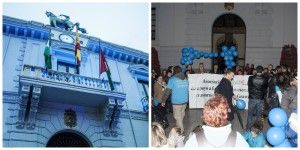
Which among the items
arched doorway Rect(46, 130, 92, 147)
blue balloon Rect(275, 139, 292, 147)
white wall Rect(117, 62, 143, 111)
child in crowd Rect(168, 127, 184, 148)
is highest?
white wall Rect(117, 62, 143, 111)

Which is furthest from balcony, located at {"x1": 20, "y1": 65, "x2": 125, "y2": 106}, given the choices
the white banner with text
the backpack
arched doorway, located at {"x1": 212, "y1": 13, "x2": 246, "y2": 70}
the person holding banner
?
arched doorway, located at {"x1": 212, "y1": 13, "x2": 246, "y2": 70}

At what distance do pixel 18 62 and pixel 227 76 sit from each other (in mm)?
3807

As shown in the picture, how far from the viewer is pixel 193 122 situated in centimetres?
991

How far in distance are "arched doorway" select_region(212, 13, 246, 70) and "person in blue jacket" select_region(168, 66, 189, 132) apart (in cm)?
1173

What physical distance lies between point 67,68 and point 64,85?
91 centimetres

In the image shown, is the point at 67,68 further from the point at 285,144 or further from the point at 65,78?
the point at 285,144

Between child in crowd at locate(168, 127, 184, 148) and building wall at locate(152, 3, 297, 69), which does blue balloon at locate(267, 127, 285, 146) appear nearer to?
child in crowd at locate(168, 127, 184, 148)

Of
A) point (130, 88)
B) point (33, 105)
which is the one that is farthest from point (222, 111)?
point (33, 105)

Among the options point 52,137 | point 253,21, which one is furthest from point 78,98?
point 253,21

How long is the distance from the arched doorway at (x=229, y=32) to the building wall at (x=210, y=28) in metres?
0.29

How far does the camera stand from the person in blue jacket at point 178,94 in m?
8.46

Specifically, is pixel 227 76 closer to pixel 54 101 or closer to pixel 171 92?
pixel 171 92

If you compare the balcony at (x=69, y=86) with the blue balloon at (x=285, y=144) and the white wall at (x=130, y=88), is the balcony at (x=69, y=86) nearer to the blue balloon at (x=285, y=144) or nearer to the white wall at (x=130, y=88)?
the white wall at (x=130, y=88)

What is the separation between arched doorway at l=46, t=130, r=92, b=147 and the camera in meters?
12.1
